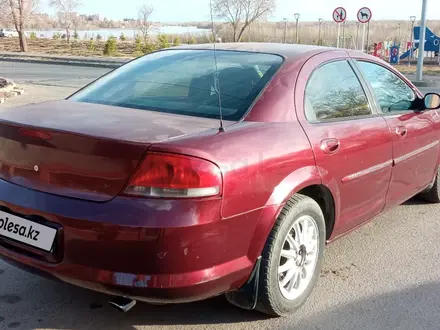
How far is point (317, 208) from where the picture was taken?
10.8 feet

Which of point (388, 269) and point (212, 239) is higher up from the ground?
point (212, 239)

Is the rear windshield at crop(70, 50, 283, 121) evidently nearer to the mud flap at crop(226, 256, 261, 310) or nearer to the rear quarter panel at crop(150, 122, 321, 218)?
the rear quarter panel at crop(150, 122, 321, 218)

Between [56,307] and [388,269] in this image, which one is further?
[388,269]

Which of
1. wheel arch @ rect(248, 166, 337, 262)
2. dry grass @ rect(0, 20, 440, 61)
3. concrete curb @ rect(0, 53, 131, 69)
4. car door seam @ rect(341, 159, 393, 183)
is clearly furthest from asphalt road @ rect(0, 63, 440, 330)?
dry grass @ rect(0, 20, 440, 61)

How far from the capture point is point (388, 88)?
175 inches

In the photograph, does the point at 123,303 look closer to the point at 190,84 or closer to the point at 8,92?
the point at 190,84

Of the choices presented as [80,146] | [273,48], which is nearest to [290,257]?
[80,146]

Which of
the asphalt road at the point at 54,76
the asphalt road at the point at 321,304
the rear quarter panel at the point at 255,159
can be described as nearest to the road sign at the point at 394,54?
the asphalt road at the point at 54,76

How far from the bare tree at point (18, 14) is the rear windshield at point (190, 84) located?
35.7m

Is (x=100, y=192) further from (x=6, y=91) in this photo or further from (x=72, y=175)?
(x=6, y=91)

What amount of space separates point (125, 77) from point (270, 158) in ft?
4.78

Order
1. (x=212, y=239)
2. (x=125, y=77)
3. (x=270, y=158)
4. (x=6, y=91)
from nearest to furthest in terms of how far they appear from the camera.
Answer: (x=212, y=239)
(x=270, y=158)
(x=125, y=77)
(x=6, y=91)

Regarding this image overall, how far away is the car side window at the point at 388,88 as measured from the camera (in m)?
4.19

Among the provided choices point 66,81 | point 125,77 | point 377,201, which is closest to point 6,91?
point 66,81
